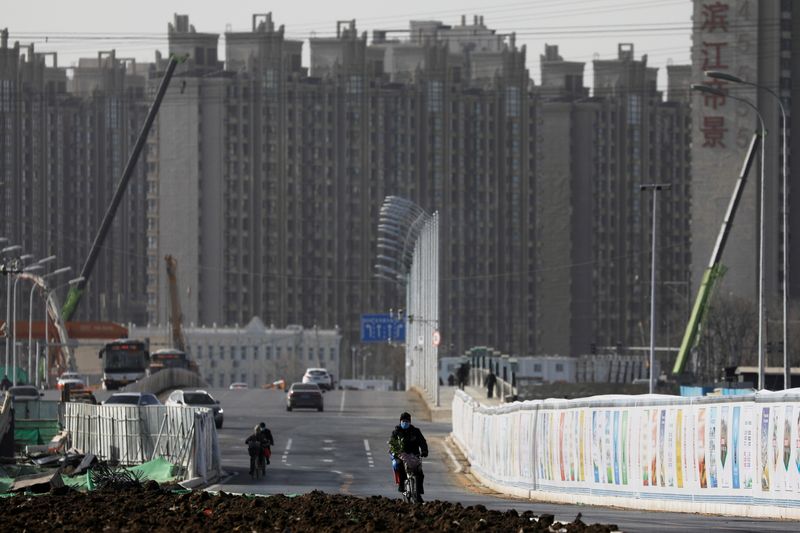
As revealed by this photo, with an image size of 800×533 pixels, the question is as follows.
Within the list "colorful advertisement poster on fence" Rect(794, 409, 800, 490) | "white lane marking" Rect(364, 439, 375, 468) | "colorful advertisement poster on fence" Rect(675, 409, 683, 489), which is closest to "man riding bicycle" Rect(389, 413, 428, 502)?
"colorful advertisement poster on fence" Rect(675, 409, 683, 489)

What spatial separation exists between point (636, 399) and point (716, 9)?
469 ft

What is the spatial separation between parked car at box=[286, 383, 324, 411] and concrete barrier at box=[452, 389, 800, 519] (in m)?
45.9

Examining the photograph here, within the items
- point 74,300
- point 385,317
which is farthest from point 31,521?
point 74,300

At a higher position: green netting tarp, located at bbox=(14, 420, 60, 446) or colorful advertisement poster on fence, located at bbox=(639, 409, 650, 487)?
colorful advertisement poster on fence, located at bbox=(639, 409, 650, 487)

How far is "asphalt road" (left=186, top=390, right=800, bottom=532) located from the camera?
25031mm

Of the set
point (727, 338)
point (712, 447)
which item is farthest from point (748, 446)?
point (727, 338)

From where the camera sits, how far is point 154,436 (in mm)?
44562

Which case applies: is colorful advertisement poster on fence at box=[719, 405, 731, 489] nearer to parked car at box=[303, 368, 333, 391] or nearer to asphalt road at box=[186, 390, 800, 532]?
asphalt road at box=[186, 390, 800, 532]

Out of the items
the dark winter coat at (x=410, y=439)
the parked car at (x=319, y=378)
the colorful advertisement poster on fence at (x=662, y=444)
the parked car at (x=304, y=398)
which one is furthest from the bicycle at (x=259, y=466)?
the parked car at (x=319, y=378)

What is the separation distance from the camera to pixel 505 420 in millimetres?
39469

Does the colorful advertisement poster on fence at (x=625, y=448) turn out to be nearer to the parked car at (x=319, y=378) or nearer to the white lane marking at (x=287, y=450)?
the white lane marking at (x=287, y=450)

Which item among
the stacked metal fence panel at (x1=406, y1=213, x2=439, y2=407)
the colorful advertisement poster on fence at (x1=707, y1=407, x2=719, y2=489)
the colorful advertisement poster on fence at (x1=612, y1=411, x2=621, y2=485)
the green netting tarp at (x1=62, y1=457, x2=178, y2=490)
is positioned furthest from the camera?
the stacked metal fence panel at (x1=406, y1=213, x2=439, y2=407)

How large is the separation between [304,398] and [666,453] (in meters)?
56.0

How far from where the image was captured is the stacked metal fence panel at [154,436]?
41781 mm
